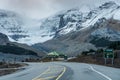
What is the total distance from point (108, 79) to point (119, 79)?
934 millimetres

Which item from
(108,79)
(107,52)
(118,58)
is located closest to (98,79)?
(108,79)

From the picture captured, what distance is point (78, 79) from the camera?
2761cm

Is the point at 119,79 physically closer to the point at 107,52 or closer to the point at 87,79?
the point at 87,79

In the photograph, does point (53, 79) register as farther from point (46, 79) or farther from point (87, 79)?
point (87, 79)

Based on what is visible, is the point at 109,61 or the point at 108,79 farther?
the point at 109,61

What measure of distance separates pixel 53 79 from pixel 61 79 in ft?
2.01

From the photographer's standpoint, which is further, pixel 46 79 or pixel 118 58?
pixel 118 58


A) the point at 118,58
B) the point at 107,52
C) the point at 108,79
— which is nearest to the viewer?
the point at 108,79

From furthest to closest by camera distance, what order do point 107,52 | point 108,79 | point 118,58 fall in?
point 118,58 → point 107,52 → point 108,79

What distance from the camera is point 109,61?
82.8m

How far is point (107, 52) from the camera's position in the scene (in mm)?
71625

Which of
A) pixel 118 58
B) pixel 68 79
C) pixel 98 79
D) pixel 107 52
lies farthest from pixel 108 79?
pixel 118 58

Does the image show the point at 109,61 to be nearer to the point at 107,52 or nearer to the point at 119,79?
the point at 107,52

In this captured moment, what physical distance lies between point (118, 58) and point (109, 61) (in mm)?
2785
